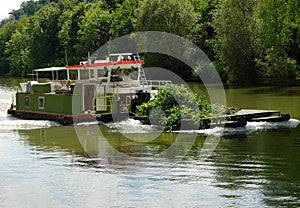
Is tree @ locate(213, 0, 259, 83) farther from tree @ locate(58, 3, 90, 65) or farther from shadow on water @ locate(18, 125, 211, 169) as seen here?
tree @ locate(58, 3, 90, 65)

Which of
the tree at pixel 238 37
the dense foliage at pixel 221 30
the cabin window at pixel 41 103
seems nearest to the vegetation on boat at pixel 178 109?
the cabin window at pixel 41 103

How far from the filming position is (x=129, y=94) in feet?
111

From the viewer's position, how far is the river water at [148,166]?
16328 millimetres

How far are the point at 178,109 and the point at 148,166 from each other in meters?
8.62

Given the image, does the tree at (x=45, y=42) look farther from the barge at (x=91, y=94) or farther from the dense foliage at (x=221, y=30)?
the barge at (x=91, y=94)

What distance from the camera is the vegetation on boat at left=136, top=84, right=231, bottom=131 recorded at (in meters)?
28.2

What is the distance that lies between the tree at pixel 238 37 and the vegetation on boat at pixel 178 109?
115 feet

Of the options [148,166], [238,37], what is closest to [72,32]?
[238,37]

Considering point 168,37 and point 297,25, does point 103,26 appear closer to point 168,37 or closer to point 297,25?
point 168,37


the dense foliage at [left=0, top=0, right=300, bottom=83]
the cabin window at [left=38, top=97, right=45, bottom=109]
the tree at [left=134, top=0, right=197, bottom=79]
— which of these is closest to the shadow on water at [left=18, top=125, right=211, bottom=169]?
the cabin window at [left=38, top=97, right=45, bottom=109]

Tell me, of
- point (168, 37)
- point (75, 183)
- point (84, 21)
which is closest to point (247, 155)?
point (75, 183)

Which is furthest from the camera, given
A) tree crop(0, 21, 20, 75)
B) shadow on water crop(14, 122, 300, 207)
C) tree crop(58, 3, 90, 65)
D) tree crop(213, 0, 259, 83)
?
tree crop(0, 21, 20, 75)

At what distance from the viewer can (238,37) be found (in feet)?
209

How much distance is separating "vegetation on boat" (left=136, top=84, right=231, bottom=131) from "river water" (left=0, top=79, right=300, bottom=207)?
790mm
